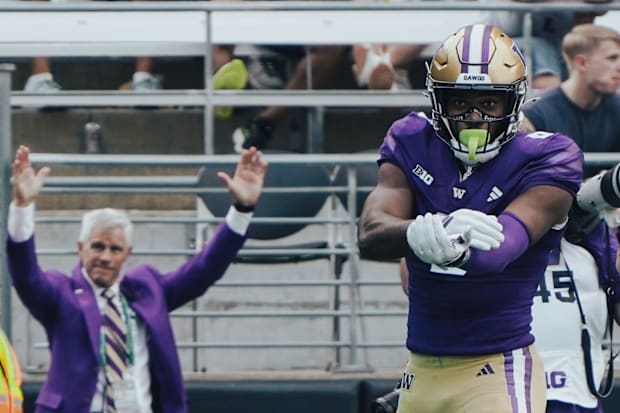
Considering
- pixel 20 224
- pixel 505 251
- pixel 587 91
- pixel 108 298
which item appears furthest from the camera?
pixel 587 91

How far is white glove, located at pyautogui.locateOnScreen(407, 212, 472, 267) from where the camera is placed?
13.0 ft

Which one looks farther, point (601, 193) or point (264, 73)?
point (264, 73)

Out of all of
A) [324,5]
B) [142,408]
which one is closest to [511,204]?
[142,408]

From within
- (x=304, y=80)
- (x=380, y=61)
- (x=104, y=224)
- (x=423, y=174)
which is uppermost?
(x=380, y=61)

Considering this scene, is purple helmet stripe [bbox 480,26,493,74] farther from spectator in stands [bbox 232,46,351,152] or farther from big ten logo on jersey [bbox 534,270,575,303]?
spectator in stands [bbox 232,46,351,152]

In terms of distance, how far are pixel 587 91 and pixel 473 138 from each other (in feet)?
10.0

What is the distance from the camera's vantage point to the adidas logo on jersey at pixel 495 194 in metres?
4.52

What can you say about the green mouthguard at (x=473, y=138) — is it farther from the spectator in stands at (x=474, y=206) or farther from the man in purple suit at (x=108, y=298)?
the man in purple suit at (x=108, y=298)

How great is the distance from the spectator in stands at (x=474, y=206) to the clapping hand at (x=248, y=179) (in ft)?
6.29

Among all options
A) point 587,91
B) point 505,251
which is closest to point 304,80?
point 587,91

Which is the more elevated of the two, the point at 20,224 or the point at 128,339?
the point at 20,224

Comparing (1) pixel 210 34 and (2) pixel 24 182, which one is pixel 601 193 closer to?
(2) pixel 24 182

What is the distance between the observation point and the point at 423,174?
4.61m

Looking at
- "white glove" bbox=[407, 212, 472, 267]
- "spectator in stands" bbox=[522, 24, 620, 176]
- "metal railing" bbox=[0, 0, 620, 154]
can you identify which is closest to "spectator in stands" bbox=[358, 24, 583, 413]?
"white glove" bbox=[407, 212, 472, 267]
